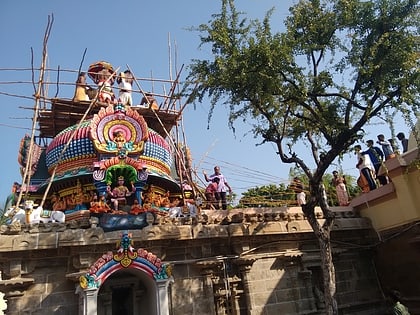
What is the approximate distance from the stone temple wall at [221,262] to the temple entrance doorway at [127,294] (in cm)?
60

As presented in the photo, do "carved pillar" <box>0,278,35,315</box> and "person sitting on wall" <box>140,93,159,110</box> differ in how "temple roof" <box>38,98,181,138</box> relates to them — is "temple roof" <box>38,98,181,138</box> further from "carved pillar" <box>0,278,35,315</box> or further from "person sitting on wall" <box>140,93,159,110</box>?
"carved pillar" <box>0,278,35,315</box>

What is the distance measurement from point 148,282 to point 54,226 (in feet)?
7.78

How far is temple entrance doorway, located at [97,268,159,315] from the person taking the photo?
7.78 meters

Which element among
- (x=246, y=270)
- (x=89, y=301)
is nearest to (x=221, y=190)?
(x=246, y=270)

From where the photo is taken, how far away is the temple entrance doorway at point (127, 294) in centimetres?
778

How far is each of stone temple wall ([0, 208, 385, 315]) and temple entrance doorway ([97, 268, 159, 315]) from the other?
23.6 inches

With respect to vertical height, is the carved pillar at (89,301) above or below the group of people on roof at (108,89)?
below

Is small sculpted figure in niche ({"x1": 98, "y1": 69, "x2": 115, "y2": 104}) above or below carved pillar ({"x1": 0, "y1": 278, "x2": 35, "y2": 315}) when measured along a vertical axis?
above

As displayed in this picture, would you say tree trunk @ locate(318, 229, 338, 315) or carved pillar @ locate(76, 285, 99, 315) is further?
tree trunk @ locate(318, 229, 338, 315)

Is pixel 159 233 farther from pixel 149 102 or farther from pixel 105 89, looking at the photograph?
pixel 105 89

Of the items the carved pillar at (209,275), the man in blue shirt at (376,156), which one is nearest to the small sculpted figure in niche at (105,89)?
the carved pillar at (209,275)

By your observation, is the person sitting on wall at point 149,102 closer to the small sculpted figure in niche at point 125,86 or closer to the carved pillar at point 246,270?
the small sculpted figure in niche at point 125,86

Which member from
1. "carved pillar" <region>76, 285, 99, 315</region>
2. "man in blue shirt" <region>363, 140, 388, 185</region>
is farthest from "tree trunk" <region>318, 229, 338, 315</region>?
"carved pillar" <region>76, 285, 99, 315</region>

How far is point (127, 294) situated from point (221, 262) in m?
2.31
